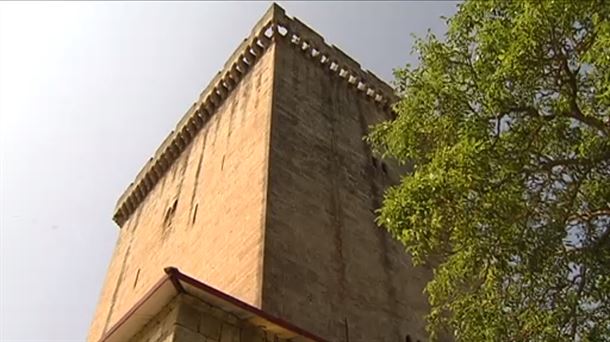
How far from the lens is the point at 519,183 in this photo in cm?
648

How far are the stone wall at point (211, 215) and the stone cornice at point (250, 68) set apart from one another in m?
0.29

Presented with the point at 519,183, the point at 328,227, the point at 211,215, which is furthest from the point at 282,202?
the point at 519,183

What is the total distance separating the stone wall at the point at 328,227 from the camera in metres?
9.16

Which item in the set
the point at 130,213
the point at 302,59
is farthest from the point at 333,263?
the point at 130,213

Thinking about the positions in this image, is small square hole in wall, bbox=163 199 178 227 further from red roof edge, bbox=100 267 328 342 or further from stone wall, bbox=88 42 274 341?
red roof edge, bbox=100 267 328 342

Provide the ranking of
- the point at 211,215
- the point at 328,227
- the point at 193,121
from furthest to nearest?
the point at 193,121, the point at 211,215, the point at 328,227

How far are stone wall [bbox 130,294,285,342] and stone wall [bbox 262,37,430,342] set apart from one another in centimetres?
244

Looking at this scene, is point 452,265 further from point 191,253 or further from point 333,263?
point 191,253

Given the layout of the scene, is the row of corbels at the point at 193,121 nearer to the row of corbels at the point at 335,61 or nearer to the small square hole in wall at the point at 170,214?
the row of corbels at the point at 335,61

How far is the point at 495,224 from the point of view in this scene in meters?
6.40

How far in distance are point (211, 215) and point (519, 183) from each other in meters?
6.69

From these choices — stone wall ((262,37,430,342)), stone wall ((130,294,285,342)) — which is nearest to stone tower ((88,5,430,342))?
stone wall ((262,37,430,342))

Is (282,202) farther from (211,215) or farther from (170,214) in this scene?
(170,214)

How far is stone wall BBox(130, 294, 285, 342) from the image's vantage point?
5.46 metres
